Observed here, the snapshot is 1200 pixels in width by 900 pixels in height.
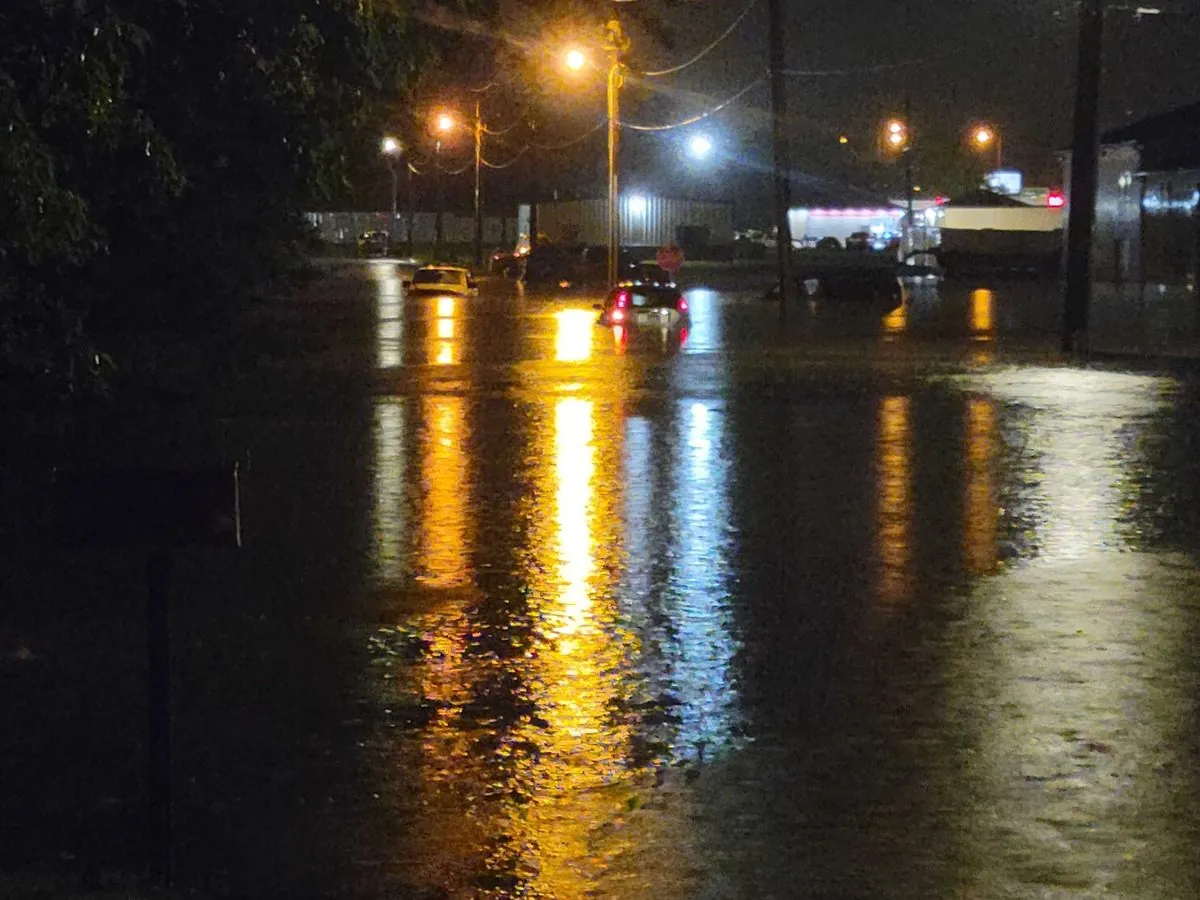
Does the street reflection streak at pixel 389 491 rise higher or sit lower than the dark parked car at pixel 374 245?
lower

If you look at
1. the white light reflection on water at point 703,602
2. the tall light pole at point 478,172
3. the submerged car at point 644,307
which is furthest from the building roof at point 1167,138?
the white light reflection on water at point 703,602

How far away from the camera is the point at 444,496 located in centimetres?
1520

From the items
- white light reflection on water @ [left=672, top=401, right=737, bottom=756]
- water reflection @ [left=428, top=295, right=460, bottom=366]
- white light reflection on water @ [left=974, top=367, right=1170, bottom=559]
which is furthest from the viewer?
water reflection @ [left=428, top=295, right=460, bottom=366]

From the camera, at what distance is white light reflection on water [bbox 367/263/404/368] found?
3131 centimetres

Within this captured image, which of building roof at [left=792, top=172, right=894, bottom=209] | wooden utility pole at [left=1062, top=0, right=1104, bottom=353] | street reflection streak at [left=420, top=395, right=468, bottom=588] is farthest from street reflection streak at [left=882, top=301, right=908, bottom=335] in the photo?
building roof at [left=792, top=172, right=894, bottom=209]

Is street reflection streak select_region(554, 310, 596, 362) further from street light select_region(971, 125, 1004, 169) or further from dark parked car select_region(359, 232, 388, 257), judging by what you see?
dark parked car select_region(359, 232, 388, 257)

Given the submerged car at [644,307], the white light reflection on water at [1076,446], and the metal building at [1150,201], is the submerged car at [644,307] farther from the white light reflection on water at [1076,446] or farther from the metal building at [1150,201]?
the white light reflection on water at [1076,446]

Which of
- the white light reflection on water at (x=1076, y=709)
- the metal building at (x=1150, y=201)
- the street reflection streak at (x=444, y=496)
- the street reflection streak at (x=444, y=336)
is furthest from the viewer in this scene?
the metal building at (x=1150, y=201)

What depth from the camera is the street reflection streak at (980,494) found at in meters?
12.5

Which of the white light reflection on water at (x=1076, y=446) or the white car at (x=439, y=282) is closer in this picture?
the white light reflection on water at (x=1076, y=446)

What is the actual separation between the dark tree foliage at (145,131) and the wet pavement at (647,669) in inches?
74.8

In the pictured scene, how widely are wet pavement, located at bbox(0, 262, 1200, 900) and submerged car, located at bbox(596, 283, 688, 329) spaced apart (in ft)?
70.3

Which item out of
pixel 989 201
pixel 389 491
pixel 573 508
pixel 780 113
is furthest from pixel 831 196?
pixel 573 508

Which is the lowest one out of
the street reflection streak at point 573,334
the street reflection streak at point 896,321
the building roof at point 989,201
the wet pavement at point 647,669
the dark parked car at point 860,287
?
the street reflection streak at point 896,321
